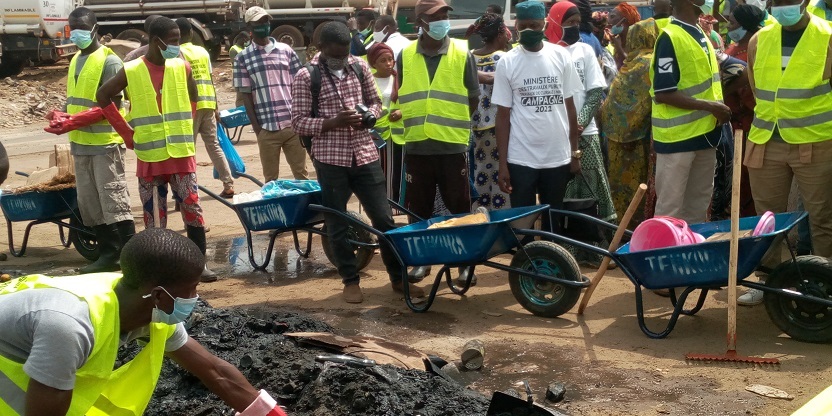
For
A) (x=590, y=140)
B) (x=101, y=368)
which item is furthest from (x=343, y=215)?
(x=101, y=368)

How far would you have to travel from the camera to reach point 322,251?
966 centimetres

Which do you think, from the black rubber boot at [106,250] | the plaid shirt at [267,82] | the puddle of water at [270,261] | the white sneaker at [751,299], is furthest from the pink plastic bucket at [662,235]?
the plaid shirt at [267,82]

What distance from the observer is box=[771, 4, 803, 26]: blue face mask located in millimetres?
6828

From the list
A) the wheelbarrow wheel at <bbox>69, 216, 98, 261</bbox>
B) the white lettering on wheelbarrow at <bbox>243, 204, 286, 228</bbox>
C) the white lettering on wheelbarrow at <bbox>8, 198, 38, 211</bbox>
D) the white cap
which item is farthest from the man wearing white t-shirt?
the white lettering on wheelbarrow at <bbox>8, 198, 38, 211</bbox>

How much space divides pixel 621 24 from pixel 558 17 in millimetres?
2074

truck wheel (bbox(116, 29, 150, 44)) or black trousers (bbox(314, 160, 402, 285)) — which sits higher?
black trousers (bbox(314, 160, 402, 285))

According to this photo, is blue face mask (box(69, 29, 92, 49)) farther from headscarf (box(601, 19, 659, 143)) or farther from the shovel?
the shovel

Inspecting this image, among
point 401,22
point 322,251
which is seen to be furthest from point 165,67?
point 401,22

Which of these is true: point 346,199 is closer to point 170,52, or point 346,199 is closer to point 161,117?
point 161,117

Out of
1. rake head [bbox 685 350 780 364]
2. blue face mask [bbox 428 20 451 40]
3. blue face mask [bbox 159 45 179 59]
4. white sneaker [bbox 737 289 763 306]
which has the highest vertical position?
blue face mask [bbox 428 20 451 40]

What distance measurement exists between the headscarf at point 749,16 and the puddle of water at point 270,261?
12.9 ft

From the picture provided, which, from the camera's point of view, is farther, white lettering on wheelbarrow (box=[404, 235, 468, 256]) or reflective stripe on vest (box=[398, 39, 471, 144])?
reflective stripe on vest (box=[398, 39, 471, 144])

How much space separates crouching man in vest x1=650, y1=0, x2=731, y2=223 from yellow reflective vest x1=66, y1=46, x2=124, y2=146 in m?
4.38

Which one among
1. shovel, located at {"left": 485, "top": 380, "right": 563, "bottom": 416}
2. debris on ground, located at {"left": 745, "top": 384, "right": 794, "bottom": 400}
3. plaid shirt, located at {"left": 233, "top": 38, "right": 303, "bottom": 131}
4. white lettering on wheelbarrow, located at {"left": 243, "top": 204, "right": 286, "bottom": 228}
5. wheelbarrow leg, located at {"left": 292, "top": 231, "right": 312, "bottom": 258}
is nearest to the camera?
shovel, located at {"left": 485, "top": 380, "right": 563, "bottom": 416}
